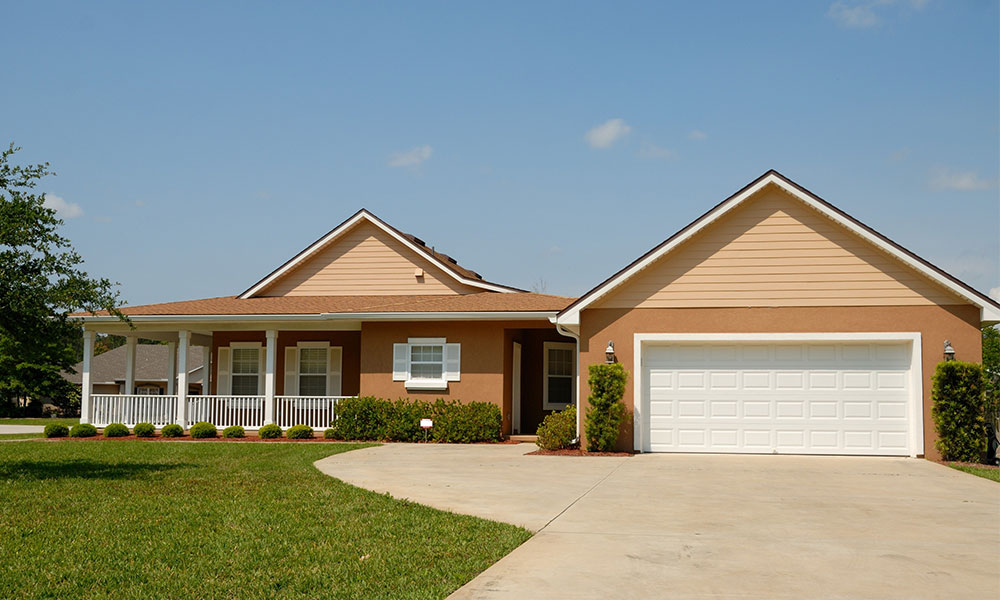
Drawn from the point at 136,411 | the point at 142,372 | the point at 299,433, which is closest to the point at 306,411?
the point at 299,433

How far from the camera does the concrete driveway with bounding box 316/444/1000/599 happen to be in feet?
21.1

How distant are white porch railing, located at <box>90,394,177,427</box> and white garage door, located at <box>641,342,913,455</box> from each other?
1311 cm

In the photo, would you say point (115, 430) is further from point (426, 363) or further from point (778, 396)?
point (778, 396)

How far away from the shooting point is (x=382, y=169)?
2850 cm

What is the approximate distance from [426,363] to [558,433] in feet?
15.4

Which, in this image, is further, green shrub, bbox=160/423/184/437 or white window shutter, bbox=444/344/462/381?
green shrub, bbox=160/423/184/437

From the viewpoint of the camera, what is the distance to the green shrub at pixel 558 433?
1761 centimetres

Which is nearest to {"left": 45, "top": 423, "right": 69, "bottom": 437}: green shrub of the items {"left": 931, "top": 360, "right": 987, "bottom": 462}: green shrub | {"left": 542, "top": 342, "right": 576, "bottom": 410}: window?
{"left": 542, "top": 342, "right": 576, "bottom": 410}: window

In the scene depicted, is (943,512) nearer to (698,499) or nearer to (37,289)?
(698,499)

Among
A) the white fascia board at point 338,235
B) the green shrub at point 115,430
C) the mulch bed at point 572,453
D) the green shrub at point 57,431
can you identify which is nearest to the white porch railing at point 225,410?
the green shrub at point 115,430

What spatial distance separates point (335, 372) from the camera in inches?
952

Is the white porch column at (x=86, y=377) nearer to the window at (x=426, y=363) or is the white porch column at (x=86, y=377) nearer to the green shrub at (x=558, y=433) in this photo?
the window at (x=426, y=363)

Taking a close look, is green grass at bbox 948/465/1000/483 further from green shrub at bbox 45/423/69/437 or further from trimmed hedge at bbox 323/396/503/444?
green shrub at bbox 45/423/69/437

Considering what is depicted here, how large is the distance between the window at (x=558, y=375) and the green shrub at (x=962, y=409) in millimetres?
9612
